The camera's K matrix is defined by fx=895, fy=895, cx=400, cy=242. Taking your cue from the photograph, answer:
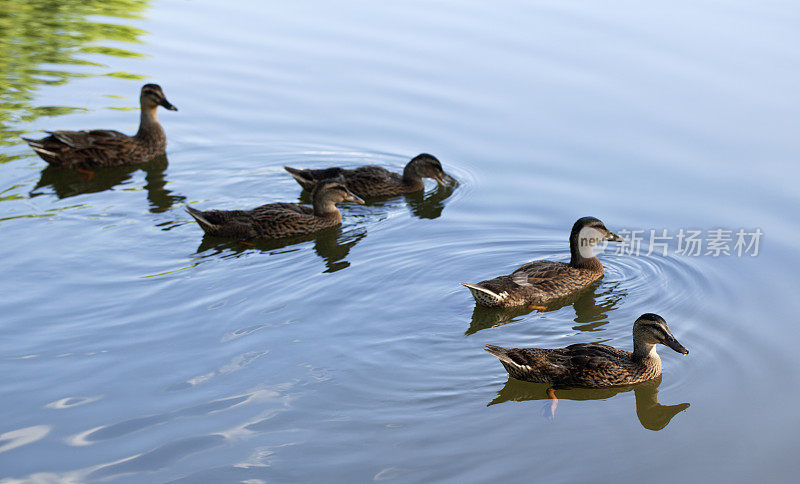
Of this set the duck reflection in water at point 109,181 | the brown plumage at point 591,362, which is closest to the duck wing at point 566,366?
the brown plumage at point 591,362

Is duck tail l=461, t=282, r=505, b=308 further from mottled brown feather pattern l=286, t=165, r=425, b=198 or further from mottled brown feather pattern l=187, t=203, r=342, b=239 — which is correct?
mottled brown feather pattern l=286, t=165, r=425, b=198

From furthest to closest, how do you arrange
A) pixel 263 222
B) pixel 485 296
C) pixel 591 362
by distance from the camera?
pixel 263 222, pixel 485 296, pixel 591 362

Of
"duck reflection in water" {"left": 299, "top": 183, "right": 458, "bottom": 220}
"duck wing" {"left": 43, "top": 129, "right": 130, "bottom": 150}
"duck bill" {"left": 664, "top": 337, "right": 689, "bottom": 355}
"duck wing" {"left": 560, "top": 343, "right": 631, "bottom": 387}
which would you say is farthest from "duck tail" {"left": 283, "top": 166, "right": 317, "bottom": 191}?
"duck bill" {"left": 664, "top": 337, "right": 689, "bottom": 355}

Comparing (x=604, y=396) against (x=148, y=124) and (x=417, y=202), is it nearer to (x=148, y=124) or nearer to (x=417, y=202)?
(x=417, y=202)

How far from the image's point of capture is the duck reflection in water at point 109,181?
12.5 meters

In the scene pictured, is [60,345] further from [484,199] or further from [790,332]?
[790,332]

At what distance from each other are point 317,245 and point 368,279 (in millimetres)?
1570

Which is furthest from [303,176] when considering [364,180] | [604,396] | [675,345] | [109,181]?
[675,345]

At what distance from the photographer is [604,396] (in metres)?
8.05

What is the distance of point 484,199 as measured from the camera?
40.9ft

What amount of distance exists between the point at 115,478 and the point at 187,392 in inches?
48.6

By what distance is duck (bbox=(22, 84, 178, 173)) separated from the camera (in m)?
13.2

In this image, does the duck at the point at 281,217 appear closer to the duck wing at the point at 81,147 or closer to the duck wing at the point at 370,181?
the duck wing at the point at 370,181

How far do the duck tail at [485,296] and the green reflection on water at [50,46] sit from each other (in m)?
8.03
